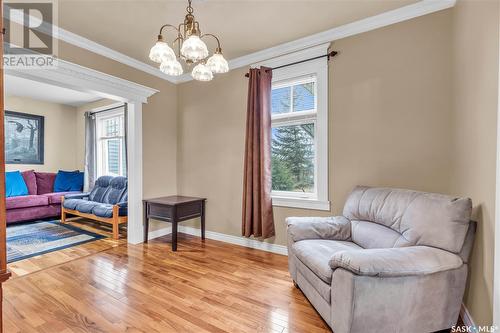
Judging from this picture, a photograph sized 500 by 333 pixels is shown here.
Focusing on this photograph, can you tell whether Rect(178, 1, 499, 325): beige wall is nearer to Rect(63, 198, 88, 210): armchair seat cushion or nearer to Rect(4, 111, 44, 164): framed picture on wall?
Rect(63, 198, 88, 210): armchair seat cushion

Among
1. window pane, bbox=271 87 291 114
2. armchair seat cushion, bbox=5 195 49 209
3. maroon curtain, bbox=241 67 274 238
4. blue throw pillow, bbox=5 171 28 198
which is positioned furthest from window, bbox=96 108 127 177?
window pane, bbox=271 87 291 114

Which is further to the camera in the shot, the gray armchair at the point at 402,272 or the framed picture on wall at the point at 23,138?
the framed picture on wall at the point at 23,138

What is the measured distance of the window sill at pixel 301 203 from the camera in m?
2.74

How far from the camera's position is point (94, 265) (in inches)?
106

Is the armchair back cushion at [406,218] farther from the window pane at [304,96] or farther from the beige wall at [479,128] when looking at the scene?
the window pane at [304,96]

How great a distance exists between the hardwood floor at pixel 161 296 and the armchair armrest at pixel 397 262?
2.08 ft

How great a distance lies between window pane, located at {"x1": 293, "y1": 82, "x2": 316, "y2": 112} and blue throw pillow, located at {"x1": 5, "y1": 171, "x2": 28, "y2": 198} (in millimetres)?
5461

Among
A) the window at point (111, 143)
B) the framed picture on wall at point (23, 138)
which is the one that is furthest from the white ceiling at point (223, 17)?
the framed picture on wall at point (23, 138)

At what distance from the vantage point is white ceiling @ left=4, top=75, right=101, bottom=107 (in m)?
4.38

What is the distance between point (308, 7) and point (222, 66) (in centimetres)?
110

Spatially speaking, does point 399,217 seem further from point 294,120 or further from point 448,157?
point 294,120

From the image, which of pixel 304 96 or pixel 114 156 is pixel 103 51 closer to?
pixel 304 96

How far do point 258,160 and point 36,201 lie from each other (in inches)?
178

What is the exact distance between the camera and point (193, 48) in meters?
1.58
